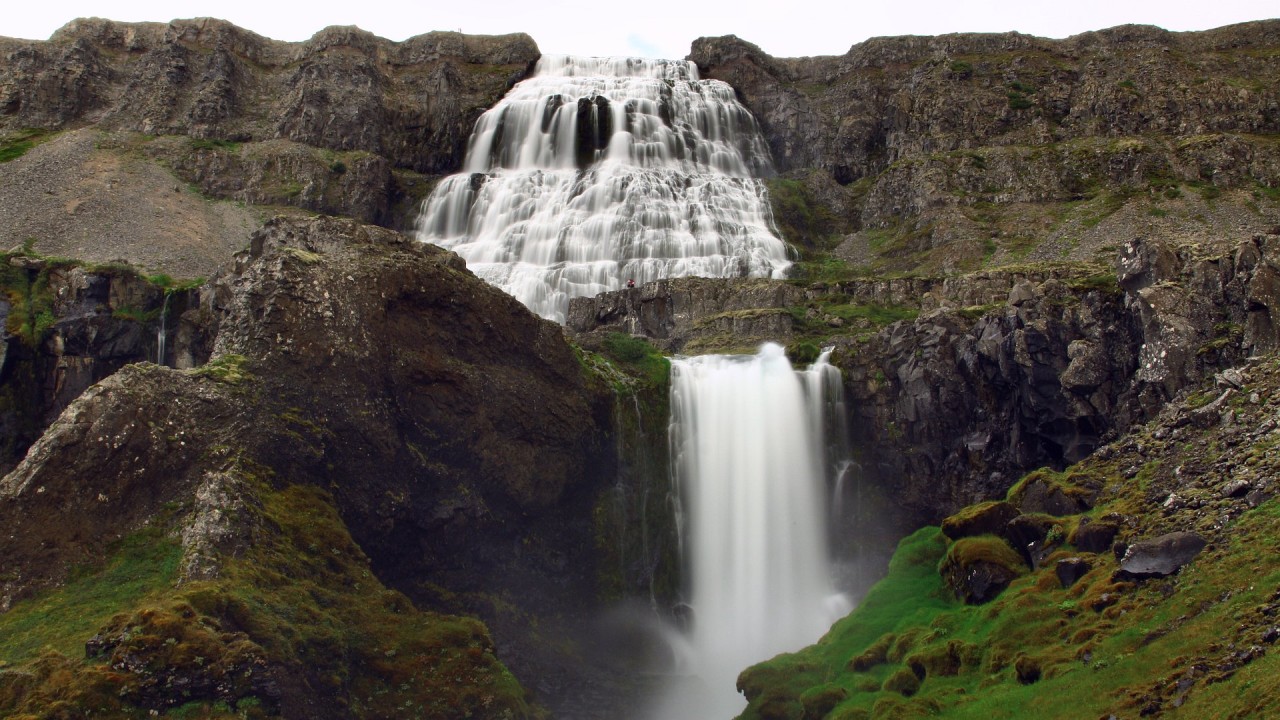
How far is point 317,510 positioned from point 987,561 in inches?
751

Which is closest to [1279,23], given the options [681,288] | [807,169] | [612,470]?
[807,169]

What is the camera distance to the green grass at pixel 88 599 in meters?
21.8

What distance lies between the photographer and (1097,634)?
19812 millimetres

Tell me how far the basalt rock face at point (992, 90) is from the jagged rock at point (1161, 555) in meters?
60.0

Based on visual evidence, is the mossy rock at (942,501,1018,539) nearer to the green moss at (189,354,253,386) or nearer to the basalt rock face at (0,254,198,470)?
the green moss at (189,354,253,386)

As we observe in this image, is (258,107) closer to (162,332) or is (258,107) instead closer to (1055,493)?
(162,332)

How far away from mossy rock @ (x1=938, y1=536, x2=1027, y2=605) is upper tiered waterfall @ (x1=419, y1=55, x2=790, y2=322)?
36527 mm

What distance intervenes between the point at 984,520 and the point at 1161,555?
701 centimetres

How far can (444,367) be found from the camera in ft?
111

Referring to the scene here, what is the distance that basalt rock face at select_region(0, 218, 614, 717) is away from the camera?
25672 millimetres

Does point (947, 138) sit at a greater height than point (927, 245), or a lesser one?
greater

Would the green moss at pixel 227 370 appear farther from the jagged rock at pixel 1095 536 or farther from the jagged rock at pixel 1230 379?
the jagged rock at pixel 1230 379

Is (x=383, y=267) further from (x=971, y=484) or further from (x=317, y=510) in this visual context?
(x=971, y=484)

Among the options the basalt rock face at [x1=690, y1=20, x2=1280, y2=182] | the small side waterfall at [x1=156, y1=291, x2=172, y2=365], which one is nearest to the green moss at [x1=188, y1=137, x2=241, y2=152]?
the small side waterfall at [x1=156, y1=291, x2=172, y2=365]
